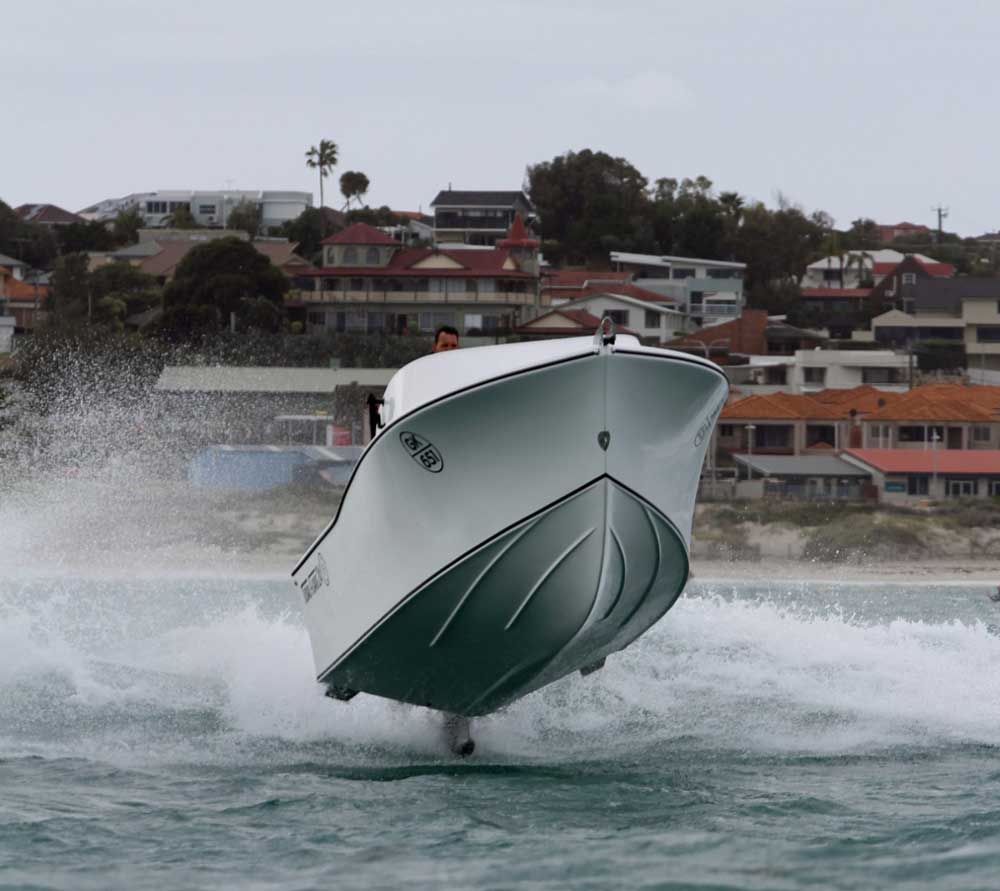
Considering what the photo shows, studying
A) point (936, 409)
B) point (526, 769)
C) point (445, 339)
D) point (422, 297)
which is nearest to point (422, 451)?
point (445, 339)

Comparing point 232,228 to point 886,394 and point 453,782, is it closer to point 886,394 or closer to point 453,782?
point 886,394

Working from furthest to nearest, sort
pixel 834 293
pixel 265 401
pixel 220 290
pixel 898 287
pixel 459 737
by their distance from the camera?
1. pixel 834 293
2. pixel 898 287
3. pixel 220 290
4. pixel 265 401
5. pixel 459 737

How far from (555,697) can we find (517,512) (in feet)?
12.3

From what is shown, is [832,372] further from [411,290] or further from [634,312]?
[411,290]

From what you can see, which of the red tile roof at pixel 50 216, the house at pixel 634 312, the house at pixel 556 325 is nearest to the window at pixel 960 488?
the house at pixel 556 325

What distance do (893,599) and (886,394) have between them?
896 inches

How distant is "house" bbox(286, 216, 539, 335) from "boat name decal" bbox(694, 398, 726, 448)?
53.4 meters

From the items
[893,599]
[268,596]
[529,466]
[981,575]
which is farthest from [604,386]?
[981,575]

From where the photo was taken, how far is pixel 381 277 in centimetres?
6794

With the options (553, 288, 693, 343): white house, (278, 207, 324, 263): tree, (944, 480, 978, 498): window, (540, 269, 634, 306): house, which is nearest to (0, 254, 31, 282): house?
(278, 207, 324, 263): tree

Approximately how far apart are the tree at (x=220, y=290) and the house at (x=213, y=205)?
40.2 meters

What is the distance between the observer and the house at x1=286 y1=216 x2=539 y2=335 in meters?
66.8

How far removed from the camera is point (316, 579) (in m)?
13.8

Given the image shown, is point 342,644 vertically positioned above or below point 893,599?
above
